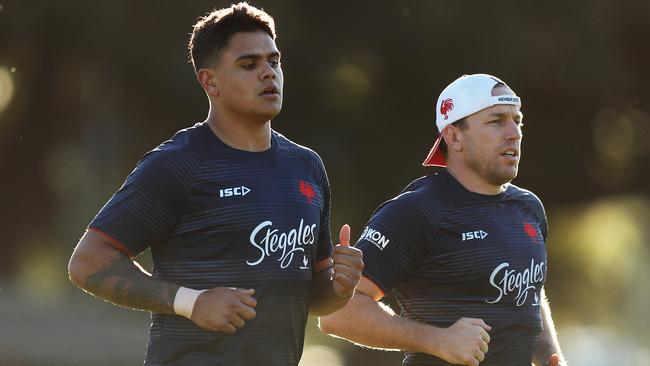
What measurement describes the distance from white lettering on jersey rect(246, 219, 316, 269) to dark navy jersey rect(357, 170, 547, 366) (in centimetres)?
62

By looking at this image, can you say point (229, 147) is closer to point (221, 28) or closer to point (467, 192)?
point (221, 28)

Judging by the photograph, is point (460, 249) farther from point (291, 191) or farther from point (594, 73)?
point (594, 73)

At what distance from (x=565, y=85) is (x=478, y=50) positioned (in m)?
1.63

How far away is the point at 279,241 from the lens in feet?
17.0

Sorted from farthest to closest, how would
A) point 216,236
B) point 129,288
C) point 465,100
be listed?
point 465,100 < point 216,236 < point 129,288

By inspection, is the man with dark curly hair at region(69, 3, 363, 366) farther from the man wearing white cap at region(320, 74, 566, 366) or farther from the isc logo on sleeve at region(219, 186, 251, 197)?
the man wearing white cap at region(320, 74, 566, 366)

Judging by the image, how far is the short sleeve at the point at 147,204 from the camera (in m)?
4.95

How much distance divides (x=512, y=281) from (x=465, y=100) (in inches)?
36.6

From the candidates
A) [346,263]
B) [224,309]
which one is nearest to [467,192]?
[346,263]

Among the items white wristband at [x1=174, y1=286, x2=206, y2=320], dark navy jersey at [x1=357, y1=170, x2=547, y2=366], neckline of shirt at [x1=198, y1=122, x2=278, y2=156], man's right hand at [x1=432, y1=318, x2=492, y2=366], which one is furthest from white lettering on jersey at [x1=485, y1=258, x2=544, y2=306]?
white wristband at [x1=174, y1=286, x2=206, y2=320]

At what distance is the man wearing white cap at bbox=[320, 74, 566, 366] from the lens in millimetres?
5750

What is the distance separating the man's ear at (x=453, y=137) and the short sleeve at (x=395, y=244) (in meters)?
0.44

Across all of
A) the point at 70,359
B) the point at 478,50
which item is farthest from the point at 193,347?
the point at 478,50

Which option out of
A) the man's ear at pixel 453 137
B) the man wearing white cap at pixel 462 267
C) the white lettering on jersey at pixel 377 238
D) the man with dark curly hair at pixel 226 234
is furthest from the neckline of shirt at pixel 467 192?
the man with dark curly hair at pixel 226 234
